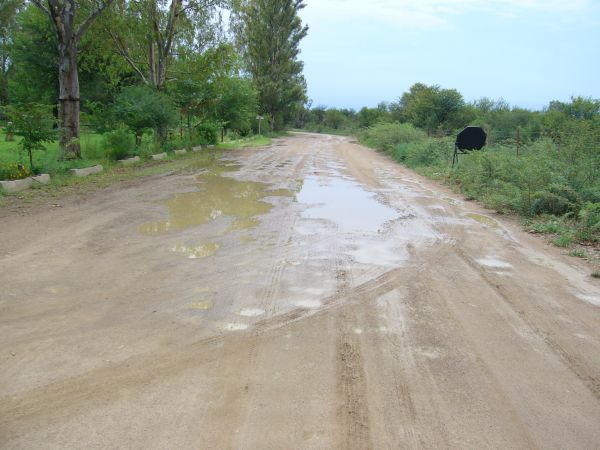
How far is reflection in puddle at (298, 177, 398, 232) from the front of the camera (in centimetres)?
873

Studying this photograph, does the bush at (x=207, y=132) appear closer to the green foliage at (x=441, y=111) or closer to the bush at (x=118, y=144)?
the bush at (x=118, y=144)

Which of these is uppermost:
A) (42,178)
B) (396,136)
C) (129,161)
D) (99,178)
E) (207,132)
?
(396,136)

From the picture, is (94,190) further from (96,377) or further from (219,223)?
(96,377)

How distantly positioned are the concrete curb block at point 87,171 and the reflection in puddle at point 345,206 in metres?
6.21

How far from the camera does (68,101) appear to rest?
1441 centimetres

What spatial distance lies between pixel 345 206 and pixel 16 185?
7408 millimetres

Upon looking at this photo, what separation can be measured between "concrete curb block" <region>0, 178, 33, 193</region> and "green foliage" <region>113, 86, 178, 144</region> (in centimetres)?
701

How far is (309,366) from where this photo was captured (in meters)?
3.59

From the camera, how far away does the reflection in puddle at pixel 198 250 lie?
6.34m

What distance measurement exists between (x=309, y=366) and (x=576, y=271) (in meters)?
4.85

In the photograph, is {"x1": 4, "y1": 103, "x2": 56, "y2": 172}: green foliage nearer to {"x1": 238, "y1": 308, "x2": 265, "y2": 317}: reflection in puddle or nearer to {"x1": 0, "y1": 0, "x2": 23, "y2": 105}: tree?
{"x1": 238, "y1": 308, "x2": 265, "y2": 317}: reflection in puddle

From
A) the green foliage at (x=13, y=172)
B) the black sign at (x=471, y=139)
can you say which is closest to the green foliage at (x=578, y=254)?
the black sign at (x=471, y=139)

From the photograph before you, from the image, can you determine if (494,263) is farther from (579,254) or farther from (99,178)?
(99,178)

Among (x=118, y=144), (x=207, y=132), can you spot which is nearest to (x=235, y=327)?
(x=118, y=144)
